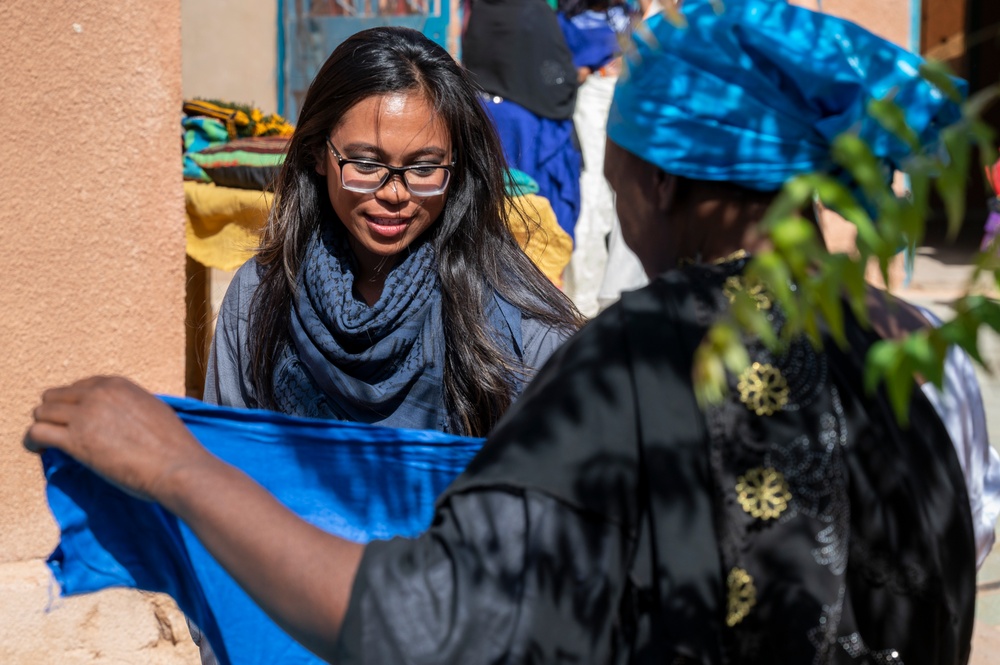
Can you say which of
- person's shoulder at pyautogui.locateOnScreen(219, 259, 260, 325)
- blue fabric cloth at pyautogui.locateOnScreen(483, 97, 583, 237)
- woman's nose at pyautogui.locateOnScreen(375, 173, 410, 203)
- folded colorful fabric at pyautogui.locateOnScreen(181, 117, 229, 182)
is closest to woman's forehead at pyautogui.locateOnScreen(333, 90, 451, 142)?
woman's nose at pyautogui.locateOnScreen(375, 173, 410, 203)

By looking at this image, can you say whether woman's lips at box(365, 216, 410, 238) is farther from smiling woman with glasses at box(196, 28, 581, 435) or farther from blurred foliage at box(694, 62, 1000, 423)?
blurred foliage at box(694, 62, 1000, 423)

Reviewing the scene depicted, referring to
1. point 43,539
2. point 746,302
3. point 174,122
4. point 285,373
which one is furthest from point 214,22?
point 746,302

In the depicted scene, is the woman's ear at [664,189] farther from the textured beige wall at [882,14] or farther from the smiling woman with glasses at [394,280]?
the textured beige wall at [882,14]

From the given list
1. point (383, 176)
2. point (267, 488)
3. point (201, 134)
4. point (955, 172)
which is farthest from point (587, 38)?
point (955, 172)

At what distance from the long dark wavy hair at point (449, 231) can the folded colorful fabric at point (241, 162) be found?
192cm

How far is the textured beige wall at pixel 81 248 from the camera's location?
3645 millimetres

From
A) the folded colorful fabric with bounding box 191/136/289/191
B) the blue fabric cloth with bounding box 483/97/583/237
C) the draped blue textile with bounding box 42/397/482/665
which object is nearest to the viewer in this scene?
the draped blue textile with bounding box 42/397/482/665

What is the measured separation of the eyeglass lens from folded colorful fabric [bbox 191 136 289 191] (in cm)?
215

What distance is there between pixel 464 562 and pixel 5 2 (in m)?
2.96

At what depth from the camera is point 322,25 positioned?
8.51 meters

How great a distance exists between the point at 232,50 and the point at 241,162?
4779 mm

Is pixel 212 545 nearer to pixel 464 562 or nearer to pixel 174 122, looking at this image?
pixel 464 562

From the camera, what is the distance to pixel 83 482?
198 cm

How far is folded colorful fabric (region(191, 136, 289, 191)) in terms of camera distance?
467cm
